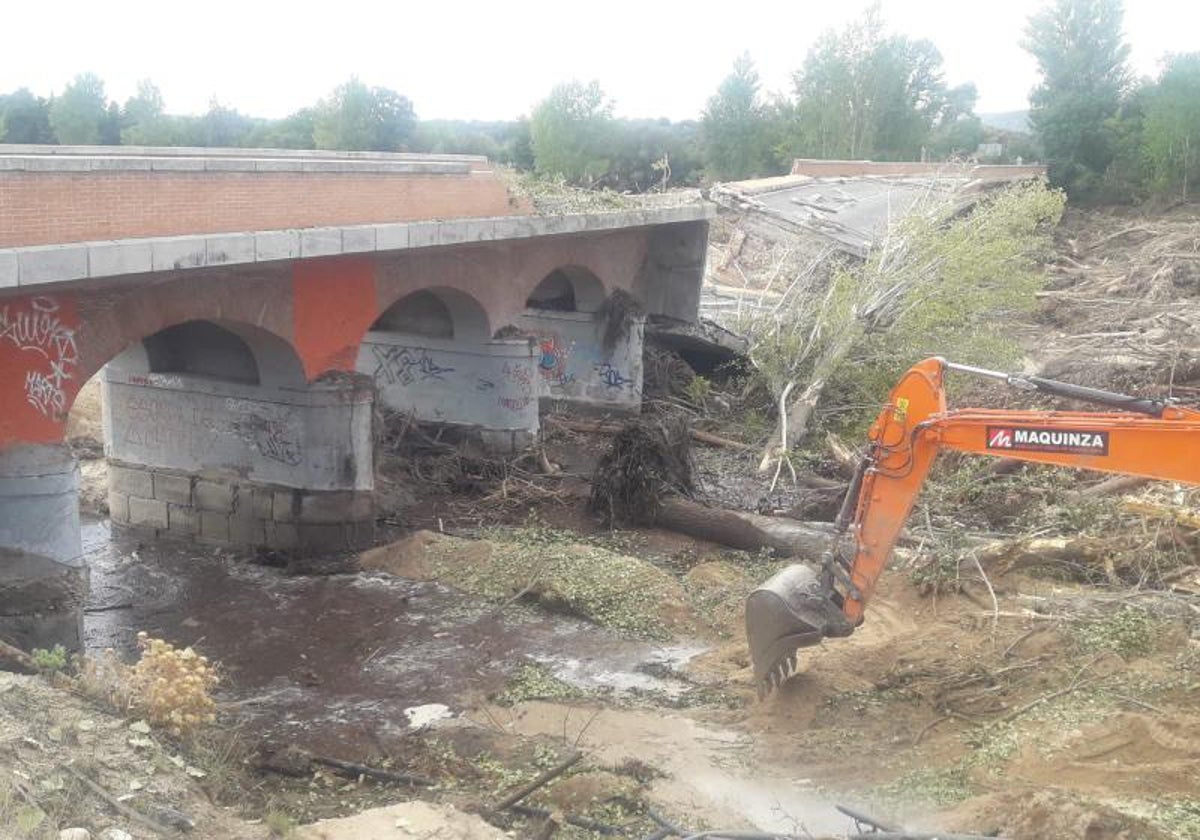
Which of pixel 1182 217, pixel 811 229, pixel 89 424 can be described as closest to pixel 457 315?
pixel 89 424

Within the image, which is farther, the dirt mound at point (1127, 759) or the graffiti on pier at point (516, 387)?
the graffiti on pier at point (516, 387)

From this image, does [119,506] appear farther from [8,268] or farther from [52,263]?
[8,268]

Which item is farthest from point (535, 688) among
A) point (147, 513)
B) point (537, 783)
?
point (147, 513)

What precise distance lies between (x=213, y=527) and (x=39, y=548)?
19.3 ft

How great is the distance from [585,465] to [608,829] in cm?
1345

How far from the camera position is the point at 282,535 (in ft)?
56.2

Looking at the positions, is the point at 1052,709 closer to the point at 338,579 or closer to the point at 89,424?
the point at 338,579

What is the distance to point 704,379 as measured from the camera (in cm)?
2503

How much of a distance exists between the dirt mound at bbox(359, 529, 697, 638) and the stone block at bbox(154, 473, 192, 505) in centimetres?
322

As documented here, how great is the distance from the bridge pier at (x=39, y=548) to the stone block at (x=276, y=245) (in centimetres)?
290

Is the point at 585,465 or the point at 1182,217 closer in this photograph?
the point at 585,465

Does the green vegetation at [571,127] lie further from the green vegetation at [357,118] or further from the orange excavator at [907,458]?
the orange excavator at [907,458]

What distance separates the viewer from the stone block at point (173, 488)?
1759 cm

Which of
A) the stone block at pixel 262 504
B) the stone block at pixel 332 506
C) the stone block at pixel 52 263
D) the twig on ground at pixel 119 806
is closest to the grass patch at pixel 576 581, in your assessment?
the stone block at pixel 332 506
